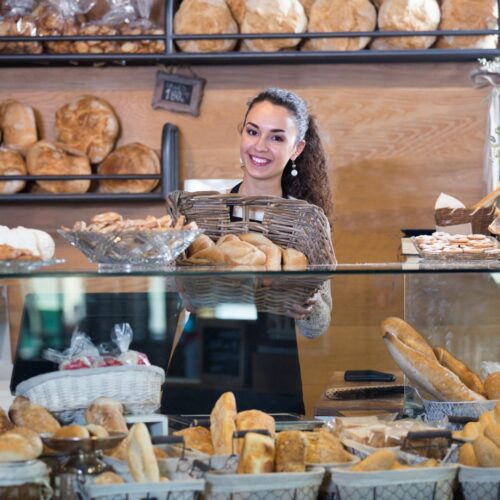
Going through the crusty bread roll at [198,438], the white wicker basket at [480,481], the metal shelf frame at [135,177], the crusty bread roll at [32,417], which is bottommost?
the white wicker basket at [480,481]

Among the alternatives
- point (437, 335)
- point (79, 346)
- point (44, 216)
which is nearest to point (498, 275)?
point (437, 335)

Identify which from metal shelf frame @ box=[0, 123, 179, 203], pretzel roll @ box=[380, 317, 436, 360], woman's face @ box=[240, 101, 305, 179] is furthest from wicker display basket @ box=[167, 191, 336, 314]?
metal shelf frame @ box=[0, 123, 179, 203]

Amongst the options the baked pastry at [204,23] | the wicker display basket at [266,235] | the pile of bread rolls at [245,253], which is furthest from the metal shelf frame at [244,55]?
the pile of bread rolls at [245,253]

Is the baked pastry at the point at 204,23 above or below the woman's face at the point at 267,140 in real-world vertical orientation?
above

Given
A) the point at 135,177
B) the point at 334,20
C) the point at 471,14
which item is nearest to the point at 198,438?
the point at 135,177

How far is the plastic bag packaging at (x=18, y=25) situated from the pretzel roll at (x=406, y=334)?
220cm

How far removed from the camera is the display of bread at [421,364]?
136 cm

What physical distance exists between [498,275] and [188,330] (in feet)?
1.75

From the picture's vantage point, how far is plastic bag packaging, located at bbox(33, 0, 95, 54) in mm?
3205

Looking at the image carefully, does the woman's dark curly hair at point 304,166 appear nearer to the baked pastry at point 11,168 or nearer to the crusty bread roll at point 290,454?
the baked pastry at point 11,168

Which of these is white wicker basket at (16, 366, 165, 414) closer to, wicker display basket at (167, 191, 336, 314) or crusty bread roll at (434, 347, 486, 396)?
wicker display basket at (167, 191, 336, 314)

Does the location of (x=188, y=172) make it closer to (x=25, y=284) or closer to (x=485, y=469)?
(x=25, y=284)

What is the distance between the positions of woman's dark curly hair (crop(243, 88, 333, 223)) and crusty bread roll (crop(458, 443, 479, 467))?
1.58 metres

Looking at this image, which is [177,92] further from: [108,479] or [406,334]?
[108,479]
